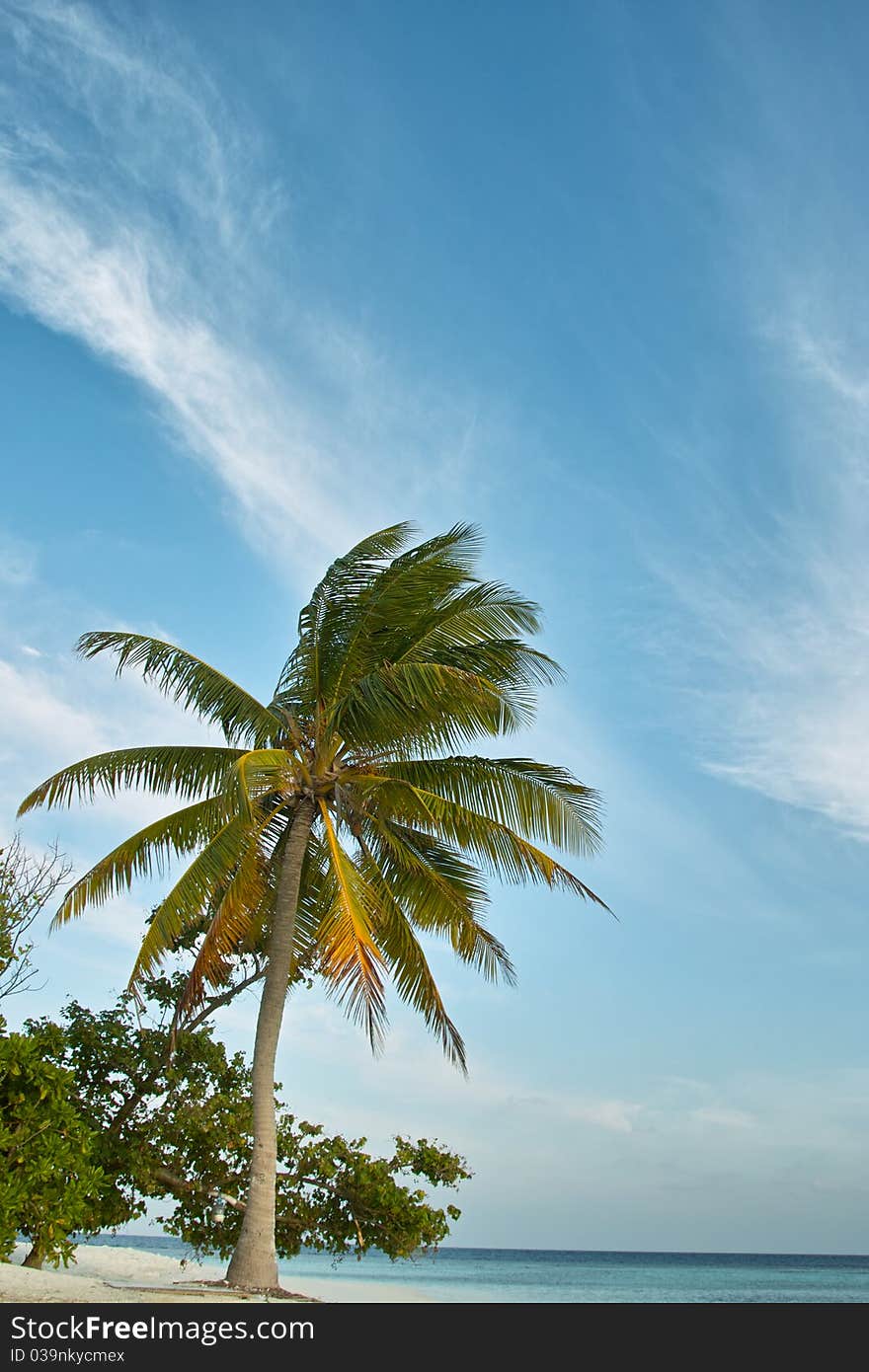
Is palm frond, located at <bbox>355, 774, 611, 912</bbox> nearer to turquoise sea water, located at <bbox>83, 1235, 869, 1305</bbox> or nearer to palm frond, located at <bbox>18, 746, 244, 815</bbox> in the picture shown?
palm frond, located at <bbox>18, 746, 244, 815</bbox>

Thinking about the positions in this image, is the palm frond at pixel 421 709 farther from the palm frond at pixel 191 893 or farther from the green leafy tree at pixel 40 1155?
the green leafy tree at pixel 40 1155

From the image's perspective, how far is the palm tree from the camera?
11688 mm

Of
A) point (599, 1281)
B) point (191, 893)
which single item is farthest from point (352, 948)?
point (599, 1281)

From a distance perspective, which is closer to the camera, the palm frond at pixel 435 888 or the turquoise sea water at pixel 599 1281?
the palm frond at pixel 435 888

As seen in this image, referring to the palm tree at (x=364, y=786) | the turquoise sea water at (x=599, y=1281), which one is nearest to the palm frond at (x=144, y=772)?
the palm tree at (x=364, y=786)

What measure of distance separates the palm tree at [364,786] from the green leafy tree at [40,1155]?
1.66 meters

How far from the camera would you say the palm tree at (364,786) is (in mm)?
11688

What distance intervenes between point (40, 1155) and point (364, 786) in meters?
4.79

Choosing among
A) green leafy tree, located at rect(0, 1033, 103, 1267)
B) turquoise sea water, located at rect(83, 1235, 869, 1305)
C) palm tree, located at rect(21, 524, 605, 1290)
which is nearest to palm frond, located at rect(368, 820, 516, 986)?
palm tree, located at rect(21, 524, 605, 1290)

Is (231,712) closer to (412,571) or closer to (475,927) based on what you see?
(412,571)

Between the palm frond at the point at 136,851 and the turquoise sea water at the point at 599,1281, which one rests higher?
the palm frond at the point at 136,851

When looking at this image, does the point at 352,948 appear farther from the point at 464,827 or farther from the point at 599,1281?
the point at 599,1281
